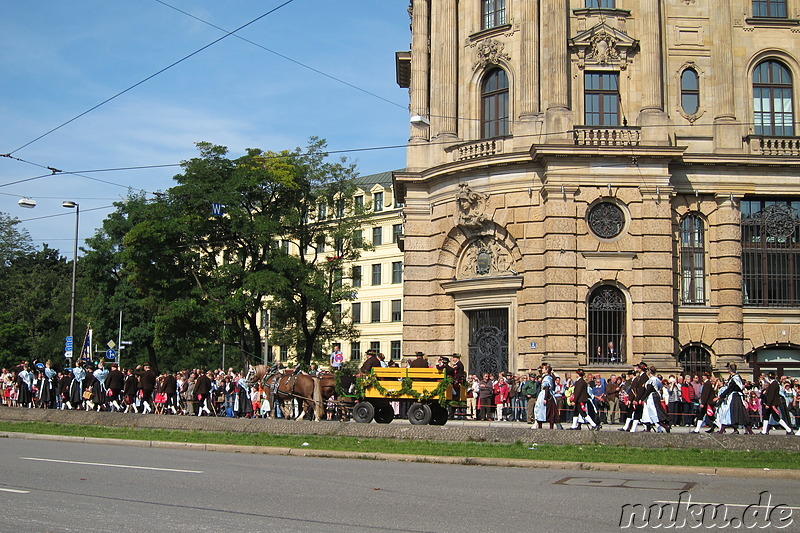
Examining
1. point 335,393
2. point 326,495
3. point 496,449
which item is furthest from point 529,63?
point 326,495

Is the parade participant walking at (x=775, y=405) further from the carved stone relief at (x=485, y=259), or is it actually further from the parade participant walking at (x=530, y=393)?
the carved stone relief at (x=485, y=259)

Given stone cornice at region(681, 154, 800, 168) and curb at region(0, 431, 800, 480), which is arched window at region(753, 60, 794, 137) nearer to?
stone cornice at region(681, 154, 800, 168)

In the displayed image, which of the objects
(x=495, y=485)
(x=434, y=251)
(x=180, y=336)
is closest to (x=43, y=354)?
(x=180, y=336)

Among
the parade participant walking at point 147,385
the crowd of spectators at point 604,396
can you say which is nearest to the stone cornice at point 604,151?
the crowd of spectators at point 604,396

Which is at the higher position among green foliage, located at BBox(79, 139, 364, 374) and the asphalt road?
green foliage, located at BBox(79, 139, 364, 374)

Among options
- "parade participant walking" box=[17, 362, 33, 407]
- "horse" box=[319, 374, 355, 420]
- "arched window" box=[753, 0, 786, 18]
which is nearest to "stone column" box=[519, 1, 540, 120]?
"arched window" box=[753, 0, 786, 18]

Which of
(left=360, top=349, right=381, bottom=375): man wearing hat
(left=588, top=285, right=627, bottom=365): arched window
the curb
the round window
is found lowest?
the curb

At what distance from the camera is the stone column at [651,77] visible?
35719 millimetres

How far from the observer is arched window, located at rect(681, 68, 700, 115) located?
123 feet

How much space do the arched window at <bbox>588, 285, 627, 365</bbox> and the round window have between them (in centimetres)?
211

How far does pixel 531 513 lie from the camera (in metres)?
10.9

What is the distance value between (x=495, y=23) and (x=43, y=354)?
5431cm

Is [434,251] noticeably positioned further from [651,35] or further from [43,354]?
[43,354]

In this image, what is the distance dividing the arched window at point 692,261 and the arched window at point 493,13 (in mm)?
11317
